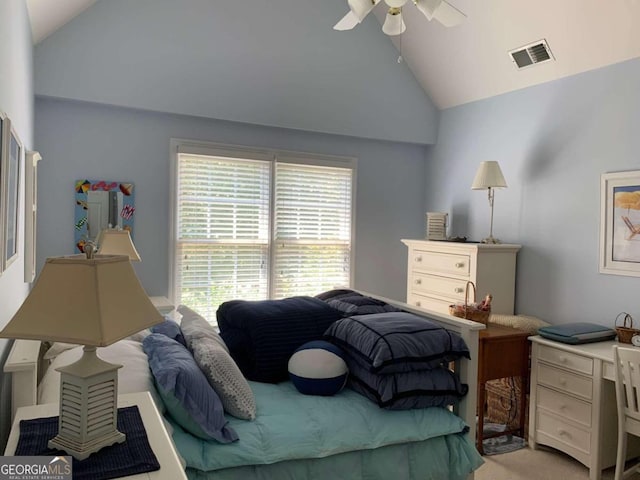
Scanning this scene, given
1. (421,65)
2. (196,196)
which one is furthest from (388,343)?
(421,65)

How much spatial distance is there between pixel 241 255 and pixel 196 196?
25.3 inches

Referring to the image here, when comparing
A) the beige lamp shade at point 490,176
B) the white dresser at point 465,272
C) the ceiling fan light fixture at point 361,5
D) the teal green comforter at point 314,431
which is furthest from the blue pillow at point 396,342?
the beige lamp shade at point 490,176

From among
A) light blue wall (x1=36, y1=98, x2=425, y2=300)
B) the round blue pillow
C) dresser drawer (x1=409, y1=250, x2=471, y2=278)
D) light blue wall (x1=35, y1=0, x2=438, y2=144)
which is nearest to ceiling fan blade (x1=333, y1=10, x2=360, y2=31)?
light blue wall (x1=35, y1=0, x2=438, y2=144)

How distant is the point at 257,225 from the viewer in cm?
433

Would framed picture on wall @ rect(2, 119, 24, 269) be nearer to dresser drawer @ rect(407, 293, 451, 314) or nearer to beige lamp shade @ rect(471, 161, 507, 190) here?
dresser drawer @ rect(407, 293, 451, 314)

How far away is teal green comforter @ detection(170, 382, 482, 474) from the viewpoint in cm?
183

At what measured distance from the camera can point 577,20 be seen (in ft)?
10.7

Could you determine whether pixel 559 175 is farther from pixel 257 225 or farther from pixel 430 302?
pixel 257 225

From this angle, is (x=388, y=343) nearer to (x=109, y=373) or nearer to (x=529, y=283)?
(x=109, y=373)

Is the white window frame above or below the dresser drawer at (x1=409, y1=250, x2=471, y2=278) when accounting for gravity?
above

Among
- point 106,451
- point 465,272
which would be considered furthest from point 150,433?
point 465,272

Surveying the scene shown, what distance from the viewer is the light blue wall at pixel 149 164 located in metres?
3.56

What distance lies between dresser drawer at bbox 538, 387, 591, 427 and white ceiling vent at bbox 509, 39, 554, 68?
240 centimetres

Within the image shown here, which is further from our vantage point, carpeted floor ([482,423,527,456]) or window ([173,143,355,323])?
window ([173,143,355,323])
